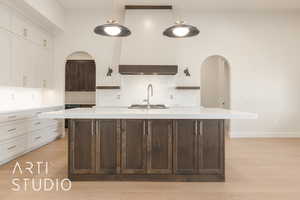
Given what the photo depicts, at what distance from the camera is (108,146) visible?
296cm

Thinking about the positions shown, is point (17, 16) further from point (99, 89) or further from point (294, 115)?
point (294, 115)

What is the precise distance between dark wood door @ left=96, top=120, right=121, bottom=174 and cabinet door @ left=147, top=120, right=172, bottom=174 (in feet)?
1.23

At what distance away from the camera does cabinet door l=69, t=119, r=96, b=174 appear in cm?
293

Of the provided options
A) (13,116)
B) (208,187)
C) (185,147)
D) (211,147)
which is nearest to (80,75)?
(13,116)

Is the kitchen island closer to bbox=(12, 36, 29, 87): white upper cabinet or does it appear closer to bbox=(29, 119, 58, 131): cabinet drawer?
bbox=(29, 119, 58, 131): cabinet drawer

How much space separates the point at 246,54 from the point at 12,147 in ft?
18.2

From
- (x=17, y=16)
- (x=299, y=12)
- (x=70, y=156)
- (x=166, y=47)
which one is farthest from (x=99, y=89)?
(x=299, y=12)

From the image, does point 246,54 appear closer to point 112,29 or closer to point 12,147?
point 112,29

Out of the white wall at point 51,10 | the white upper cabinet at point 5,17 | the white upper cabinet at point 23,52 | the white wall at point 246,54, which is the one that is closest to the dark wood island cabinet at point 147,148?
the white upper cabinet at point 23,52

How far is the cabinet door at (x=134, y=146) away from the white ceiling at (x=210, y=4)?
142 inches

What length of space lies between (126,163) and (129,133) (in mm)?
368

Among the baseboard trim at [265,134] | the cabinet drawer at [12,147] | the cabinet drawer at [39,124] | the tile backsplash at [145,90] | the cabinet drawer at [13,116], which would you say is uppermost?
the tile backsplash at [145,90]

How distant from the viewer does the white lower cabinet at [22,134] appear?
371 cm

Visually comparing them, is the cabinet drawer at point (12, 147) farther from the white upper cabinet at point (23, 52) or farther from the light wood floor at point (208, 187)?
the white upper cabinet at point (23, 52)
